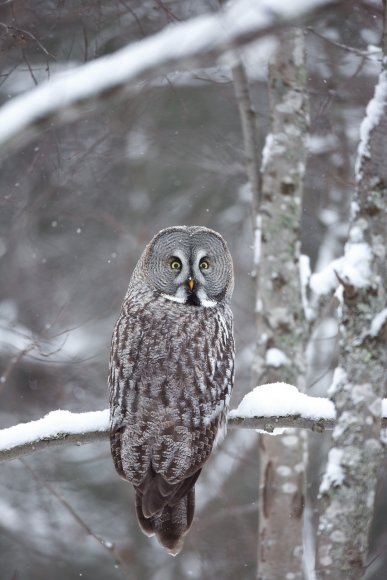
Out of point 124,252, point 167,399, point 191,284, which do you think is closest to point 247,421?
point 167,399

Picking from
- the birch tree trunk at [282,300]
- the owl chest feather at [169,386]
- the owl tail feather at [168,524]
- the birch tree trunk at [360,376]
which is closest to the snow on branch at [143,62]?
the birch tree trunk at [360,376]

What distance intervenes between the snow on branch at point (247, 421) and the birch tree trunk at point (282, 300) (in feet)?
5.45

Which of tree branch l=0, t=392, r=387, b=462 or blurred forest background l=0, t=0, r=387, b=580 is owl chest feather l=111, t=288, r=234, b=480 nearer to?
tree branch l=0, t=392, r=387, b=462

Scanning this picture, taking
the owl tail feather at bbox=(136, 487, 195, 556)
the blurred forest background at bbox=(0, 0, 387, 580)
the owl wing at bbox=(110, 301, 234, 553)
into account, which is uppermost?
the owl wing at bbox=(110, 301, 234, 553)

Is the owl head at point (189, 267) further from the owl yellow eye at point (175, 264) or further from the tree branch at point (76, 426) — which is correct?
the tree branch at point (76, 426)

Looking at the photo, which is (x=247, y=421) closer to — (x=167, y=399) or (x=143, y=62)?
(x=167, y=399)

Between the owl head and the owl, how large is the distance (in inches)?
1.4

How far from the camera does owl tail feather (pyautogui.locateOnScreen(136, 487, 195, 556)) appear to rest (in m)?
3.62

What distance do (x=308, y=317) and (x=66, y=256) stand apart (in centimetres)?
398

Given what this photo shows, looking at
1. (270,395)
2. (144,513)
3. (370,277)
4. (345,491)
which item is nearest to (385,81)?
(370,277)

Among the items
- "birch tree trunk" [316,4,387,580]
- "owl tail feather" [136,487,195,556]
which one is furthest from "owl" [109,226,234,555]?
"birch tree trunk" [316,4,387,580]

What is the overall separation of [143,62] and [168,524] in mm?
2356

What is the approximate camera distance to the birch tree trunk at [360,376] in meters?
3.11

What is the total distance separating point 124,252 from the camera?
8.36 m
